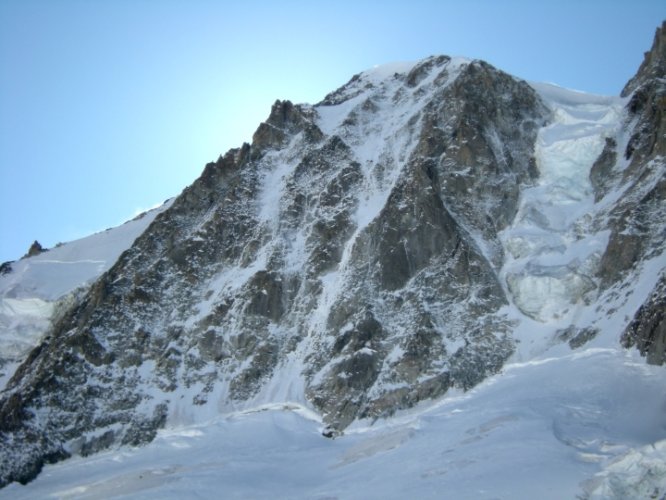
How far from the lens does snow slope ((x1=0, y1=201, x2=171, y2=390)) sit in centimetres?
9350

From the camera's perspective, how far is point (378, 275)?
74.8m

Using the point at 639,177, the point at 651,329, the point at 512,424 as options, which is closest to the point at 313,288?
the point at 512,424

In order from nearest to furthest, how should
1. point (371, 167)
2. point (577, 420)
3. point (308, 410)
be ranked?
point (577, 420) → point (308, 410) → point (371, 167)

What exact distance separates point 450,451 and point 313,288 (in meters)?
31.5

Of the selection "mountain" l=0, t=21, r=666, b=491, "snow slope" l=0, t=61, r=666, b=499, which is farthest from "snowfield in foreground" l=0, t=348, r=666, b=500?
"mountain" l=0, t=21, r=666, b=491

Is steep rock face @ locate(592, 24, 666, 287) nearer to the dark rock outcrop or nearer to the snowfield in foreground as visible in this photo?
the dark rock outcrop

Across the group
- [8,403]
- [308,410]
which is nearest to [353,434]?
[308,410]

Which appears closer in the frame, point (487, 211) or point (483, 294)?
point (483, 294)

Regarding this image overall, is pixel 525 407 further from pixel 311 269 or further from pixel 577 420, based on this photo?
pixel 311 269

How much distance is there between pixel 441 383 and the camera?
209ft

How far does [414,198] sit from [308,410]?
25.1 meters

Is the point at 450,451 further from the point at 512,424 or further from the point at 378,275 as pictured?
the point at 378,275

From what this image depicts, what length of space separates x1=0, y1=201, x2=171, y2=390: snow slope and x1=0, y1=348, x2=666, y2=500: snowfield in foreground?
29991 millimetres

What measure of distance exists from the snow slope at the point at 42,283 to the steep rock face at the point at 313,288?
9.25 meters
